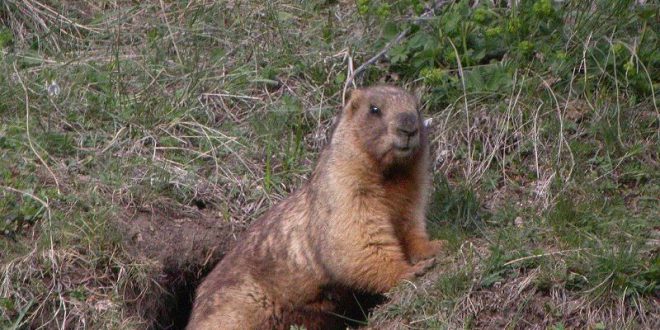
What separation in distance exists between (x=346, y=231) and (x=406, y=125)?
752 millimetres

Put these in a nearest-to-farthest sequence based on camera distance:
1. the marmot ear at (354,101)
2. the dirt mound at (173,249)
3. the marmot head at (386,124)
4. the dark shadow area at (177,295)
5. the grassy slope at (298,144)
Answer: the grassy slope at (298,144) < the marmot head at (386,124) < the marmot ear at (354,101) < the dirt mound at (173,249) < the dark shadow area at (177,295)

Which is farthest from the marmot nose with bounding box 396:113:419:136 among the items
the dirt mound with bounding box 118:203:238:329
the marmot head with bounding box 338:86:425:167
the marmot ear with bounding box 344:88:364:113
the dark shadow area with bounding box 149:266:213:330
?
the dark shadow area with bounding box 149:266:213:330

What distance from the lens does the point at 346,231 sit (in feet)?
21.6

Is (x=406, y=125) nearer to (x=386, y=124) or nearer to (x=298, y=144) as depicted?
(x=386, y=124)

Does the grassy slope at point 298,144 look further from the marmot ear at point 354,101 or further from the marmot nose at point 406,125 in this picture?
the marmot ear at point 354,101

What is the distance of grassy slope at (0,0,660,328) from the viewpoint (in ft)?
20.8

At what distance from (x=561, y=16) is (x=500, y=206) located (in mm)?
1823

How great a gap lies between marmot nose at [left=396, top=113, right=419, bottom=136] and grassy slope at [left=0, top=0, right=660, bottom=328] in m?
0.83

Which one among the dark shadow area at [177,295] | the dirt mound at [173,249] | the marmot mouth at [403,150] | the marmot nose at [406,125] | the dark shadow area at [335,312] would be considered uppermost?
the marmot nose at [406,125]

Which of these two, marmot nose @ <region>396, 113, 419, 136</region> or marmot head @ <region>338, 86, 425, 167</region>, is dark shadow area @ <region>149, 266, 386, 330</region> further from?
marmot nose @ <region>396, 113, 419, 136</region>

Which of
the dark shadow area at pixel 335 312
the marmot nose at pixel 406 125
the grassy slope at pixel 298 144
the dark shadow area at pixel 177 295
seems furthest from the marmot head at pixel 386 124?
the dark shadow area at pixel 177 295

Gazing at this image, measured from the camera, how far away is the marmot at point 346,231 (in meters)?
6.53

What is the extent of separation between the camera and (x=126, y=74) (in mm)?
8945

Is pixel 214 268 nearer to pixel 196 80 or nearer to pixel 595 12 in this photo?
pixel 196 80
